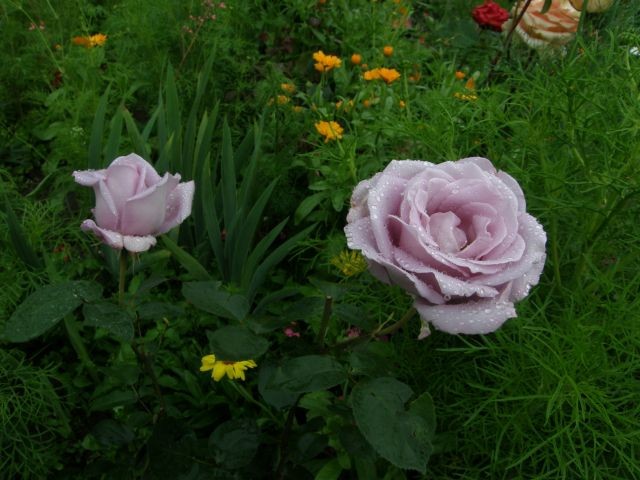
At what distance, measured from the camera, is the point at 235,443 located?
958 millimetres

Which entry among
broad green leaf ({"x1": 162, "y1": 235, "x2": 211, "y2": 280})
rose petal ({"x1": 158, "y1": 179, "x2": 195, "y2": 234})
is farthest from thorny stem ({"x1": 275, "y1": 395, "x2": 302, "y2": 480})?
broad green leaf ({"x1": 162, "y1": 235, "x2": 211, "y2": 280})

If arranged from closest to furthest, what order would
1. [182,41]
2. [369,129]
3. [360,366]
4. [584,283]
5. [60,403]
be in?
[360,366]
[584,283]
[60,403]
[369,129]
[182,41]

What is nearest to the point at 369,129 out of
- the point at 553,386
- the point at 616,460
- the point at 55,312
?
the point at 553,386

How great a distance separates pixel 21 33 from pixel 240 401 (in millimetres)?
1572

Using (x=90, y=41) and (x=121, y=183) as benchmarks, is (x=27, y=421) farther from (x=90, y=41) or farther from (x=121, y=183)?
(x=90, y=41)

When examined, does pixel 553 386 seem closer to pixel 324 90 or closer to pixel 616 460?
pixel 616 460

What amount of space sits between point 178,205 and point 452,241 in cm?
39

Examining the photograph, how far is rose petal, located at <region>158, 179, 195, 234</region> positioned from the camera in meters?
0.89

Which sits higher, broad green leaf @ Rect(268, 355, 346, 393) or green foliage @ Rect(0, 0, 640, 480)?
broad green leaf @ Rect(268, 355, 346, 393)

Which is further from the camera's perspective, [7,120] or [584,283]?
[7,120]

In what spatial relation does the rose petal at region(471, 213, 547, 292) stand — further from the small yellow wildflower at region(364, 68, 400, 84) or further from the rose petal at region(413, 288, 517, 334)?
the small yellow wildflower at region(364, 68, 400, 84)

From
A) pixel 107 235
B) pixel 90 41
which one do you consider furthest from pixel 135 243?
pixel 90 41

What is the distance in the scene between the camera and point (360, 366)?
781 millimetres

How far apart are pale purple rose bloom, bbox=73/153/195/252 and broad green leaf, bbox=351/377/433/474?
33 cm
